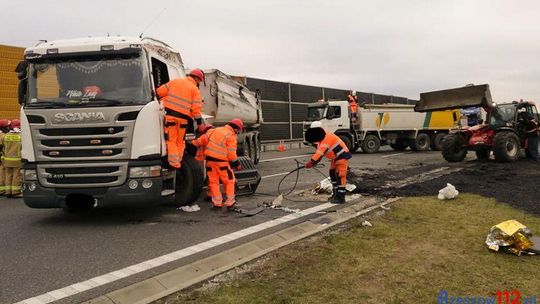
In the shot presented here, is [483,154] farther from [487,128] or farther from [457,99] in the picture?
[457,99]

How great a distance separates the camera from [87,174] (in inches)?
242

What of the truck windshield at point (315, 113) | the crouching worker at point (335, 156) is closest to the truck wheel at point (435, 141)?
the truck windshield at point (315, 113)

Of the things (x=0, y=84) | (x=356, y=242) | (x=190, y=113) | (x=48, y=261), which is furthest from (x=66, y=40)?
(x=0, y=84)

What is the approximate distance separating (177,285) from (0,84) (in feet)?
46.7

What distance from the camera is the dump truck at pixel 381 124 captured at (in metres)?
19.7

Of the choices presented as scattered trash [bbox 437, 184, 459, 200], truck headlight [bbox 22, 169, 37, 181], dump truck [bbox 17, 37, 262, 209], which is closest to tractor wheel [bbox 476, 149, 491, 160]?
scattered trash [bbox 437, 184, 459, 200]

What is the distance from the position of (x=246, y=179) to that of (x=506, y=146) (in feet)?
30.6

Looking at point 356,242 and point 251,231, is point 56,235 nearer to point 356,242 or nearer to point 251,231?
point 251,231

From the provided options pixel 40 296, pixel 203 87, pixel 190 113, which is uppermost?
pixel 203 87

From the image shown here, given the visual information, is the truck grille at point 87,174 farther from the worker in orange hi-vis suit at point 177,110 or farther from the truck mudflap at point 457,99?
the truck mudflap at point 457,99

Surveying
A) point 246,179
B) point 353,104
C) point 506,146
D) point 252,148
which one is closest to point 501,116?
point 506,146

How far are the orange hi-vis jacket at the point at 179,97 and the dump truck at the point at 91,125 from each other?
147mm

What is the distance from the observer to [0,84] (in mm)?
14867

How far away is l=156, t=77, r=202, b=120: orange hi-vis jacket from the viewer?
6.56 m
